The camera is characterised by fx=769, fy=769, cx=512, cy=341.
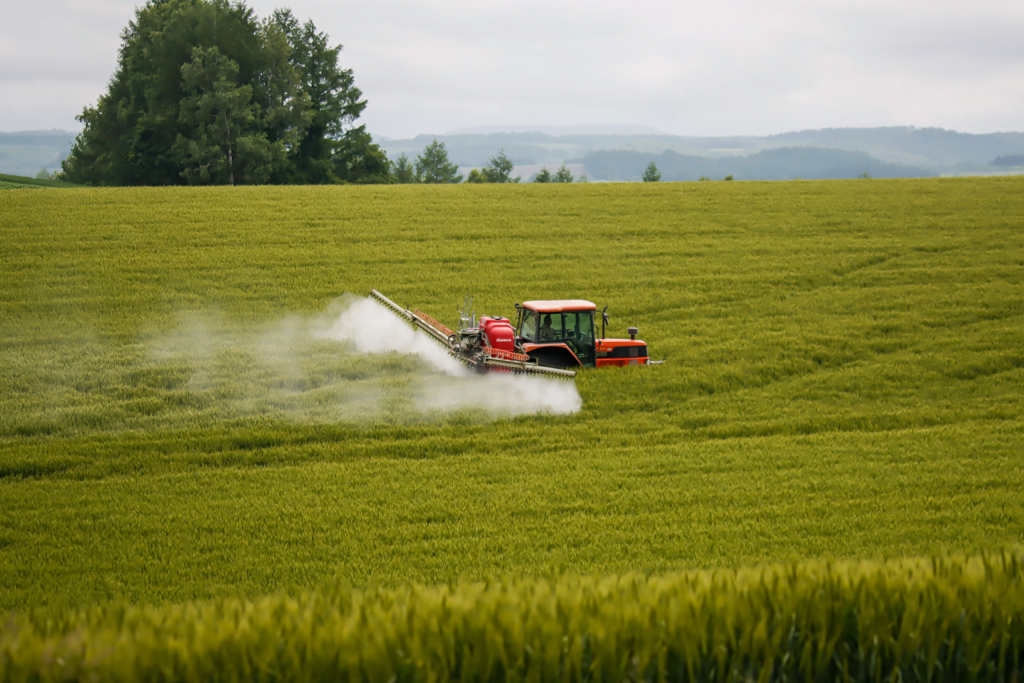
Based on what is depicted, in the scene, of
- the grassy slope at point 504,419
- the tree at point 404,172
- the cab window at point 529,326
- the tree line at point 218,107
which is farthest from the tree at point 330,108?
the cab window at point 529,326

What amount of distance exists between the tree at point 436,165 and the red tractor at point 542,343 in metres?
101

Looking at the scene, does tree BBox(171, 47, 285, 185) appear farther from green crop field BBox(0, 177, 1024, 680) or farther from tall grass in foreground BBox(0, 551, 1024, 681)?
tall grass in foreground BBox(0, 551, 1024, 681)

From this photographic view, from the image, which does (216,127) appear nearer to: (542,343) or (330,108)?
(330,108)

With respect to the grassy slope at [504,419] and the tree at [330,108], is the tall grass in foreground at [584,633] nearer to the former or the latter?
the grassy slope at [504,419]

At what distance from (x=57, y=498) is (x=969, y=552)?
1230cm

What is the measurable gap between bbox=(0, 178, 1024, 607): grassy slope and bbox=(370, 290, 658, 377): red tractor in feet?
2.62

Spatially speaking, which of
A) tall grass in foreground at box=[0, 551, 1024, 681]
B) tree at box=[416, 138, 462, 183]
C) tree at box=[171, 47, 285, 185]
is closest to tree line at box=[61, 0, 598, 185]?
tree at box=[171, 47, 285, 185]

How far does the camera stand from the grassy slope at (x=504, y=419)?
9.91 m

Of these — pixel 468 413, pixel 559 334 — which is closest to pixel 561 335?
pixel 559 334

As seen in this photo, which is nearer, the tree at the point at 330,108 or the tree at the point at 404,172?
the tree at the point at 330,108

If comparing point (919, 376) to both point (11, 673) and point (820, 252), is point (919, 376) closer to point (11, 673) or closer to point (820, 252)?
point (820, 252)

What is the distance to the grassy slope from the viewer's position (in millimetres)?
9906

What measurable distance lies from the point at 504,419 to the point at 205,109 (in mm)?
50117

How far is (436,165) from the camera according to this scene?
11975 centimetres
